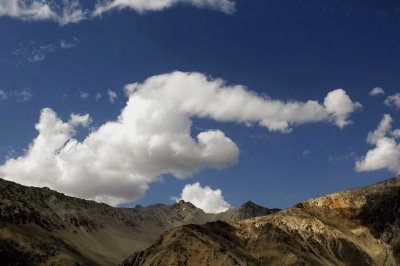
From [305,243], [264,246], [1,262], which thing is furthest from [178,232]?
[1,262]

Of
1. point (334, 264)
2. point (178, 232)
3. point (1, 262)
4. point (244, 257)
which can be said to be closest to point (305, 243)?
point (334, 264)

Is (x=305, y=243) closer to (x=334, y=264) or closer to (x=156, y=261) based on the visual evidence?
(x=334, y=264)

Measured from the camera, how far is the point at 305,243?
200 metres

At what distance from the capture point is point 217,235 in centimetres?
19250

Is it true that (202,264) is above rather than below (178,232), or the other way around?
below

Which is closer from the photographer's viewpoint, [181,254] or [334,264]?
[181,254]

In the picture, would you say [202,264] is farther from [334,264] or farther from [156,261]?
[334,264]

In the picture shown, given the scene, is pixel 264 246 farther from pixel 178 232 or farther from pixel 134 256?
pixel 134 256

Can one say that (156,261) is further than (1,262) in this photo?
No

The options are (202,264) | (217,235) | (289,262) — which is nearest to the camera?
(202,264)

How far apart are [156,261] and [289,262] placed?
43.3 meters

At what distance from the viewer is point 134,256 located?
194m

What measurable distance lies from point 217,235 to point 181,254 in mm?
24978

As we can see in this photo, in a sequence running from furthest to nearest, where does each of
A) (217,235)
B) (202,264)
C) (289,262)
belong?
(217,235), (289,262), (202,264)
